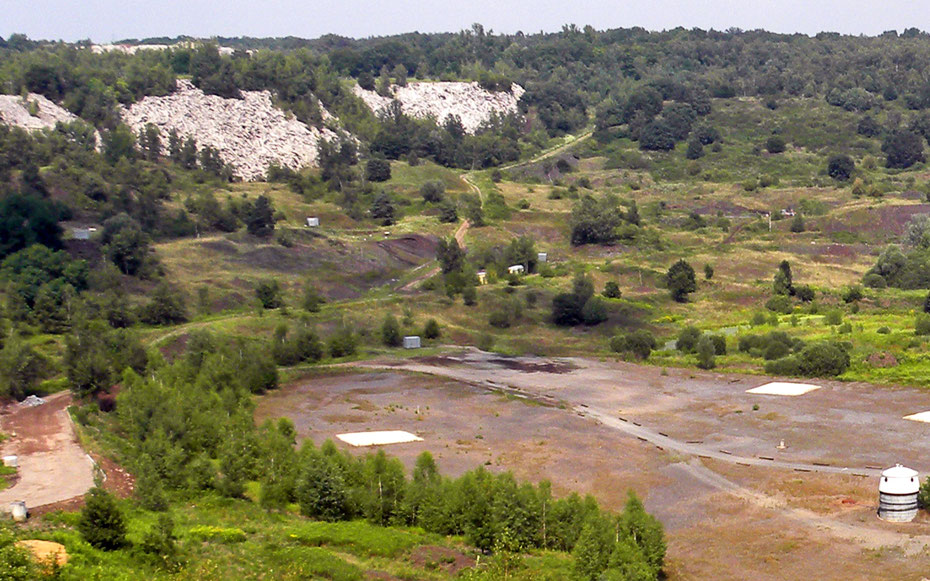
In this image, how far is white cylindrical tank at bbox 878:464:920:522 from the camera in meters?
39.3

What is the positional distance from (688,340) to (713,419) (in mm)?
19909

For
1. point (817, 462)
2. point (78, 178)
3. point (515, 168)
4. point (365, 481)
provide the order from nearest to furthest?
1. point (365, 481)
2. point (817, 462)
3. point (78, 178)
4. point (515, 168)

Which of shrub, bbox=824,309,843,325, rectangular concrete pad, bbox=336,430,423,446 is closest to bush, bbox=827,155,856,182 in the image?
shrub, bbox=824,309,843,325

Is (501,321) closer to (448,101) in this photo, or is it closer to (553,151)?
(553,151)

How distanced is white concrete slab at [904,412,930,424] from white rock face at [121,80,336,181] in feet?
312

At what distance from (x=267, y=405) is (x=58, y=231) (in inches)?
1497

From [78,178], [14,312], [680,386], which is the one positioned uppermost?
[78,178]

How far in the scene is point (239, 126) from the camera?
14188 centimetres

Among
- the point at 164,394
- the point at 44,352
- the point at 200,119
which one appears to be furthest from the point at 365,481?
the point at 200,119

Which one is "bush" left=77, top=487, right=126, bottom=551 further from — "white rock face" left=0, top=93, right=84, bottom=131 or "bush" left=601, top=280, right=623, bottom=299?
"white rock face" left=0, top=93, right=84, bottom=131

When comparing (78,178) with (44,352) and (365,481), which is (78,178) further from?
(365,481)

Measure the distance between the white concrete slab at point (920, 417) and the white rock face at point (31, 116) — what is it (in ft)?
313

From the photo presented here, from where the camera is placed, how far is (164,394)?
54062 millimetres

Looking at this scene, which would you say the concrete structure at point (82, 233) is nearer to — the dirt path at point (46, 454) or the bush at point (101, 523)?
the dirt path at point (46, 454)
